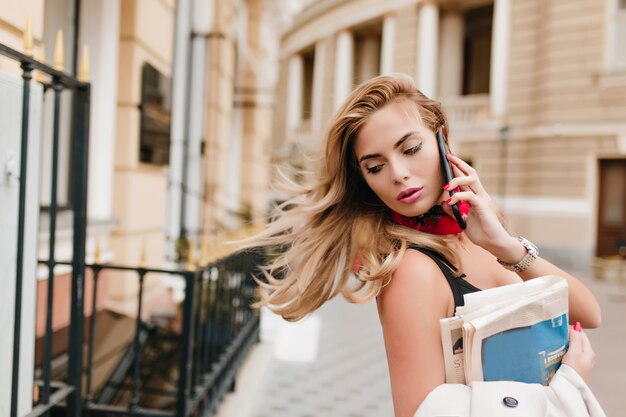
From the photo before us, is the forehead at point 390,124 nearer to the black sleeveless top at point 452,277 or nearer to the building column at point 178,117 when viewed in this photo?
the black sleeveless top at point 452,277

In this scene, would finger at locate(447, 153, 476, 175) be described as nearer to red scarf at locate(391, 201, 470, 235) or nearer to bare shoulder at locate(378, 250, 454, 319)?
red scarf at locate(391, 201, 470, 235)

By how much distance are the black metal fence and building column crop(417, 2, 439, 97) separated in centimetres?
1507

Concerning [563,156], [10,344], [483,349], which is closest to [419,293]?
[483,349]

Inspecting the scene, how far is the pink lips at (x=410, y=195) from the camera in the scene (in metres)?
1.43

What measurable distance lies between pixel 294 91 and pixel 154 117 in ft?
71.8

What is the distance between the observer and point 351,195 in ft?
5.53

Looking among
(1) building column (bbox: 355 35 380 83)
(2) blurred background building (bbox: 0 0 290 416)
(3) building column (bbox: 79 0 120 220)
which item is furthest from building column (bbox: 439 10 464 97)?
(3) building column (bbox: 79 0 120 220)

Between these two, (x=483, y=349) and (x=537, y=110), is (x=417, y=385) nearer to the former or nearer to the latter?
(x=483, y=349)

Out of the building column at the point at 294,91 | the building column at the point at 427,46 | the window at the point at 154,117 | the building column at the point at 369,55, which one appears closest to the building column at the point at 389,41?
the building column at the point at 427,46

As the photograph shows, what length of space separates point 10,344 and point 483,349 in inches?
52.1

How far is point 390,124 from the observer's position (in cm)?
145

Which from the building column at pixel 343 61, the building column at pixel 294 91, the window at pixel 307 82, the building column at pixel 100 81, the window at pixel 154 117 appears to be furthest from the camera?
the window at pixel 307 82

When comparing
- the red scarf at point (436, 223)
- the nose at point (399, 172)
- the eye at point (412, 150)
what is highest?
the eye at point (412, 150)

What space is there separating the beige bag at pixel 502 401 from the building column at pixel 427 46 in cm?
1778
